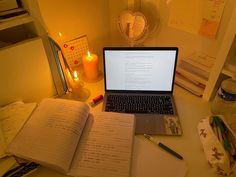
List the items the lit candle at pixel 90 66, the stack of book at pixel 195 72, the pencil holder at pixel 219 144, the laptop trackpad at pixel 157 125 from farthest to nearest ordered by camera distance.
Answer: the lit candle at pixel 90 66 < the stack of book at pixel 195 72 < the laptop trackpad at pixel 157 125 < the pencil holder at pixel 219 144

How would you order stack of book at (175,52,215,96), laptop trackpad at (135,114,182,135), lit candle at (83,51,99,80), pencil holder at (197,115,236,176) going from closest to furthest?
pencil holder at (197,115,236,176), laptop trackpad at (135,114,182,135), stack of book at (175,52,215,96), lit candle at (83,51,99,80)

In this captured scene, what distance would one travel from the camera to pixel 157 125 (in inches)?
34.7

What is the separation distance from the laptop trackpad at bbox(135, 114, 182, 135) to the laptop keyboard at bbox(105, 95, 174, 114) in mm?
31

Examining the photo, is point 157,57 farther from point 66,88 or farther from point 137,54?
point 66,88

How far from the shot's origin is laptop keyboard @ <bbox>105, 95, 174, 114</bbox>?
0.95 metres

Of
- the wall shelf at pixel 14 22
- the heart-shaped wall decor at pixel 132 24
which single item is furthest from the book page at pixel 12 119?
the heart-shaped wall decor at pixel 132 24

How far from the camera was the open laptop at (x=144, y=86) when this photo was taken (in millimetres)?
898

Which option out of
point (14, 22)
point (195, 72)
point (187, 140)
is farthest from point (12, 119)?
point (195, 72)

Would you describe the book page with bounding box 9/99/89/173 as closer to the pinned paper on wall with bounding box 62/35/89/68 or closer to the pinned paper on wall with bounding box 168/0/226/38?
the pinned paper on wall with bounding box 62/35/89/68

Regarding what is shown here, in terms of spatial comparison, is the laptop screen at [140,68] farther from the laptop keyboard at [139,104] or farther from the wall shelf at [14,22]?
the wall shelf at [14,22]

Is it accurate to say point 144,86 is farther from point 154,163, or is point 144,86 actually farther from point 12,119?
point 12,119

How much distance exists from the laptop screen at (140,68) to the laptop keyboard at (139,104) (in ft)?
0.13

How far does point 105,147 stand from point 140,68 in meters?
0.38

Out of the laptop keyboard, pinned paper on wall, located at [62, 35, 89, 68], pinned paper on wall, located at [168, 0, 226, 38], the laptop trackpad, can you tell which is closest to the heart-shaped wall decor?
pinned paper on wall, located at [168, 0, 226, 38]
